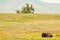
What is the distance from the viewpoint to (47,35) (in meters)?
39.5

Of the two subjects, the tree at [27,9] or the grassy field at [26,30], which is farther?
the tree at [27,9]

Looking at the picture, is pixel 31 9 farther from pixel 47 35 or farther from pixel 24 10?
pixel 47 35

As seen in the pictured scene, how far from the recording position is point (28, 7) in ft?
490

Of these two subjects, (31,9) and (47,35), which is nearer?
(47,35)

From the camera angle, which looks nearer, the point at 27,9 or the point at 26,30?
the point at 26,30

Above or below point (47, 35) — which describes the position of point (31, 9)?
below

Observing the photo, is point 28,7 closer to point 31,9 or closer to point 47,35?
point 31,9

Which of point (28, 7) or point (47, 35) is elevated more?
point (47, 35)

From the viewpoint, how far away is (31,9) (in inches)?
5886

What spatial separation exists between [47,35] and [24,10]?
106 m

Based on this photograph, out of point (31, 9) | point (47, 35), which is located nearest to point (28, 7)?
point (31, 9)

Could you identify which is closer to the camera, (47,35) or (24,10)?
(47,35)

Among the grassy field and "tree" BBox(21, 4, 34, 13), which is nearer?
the grassy field

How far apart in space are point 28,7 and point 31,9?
7.20ft
